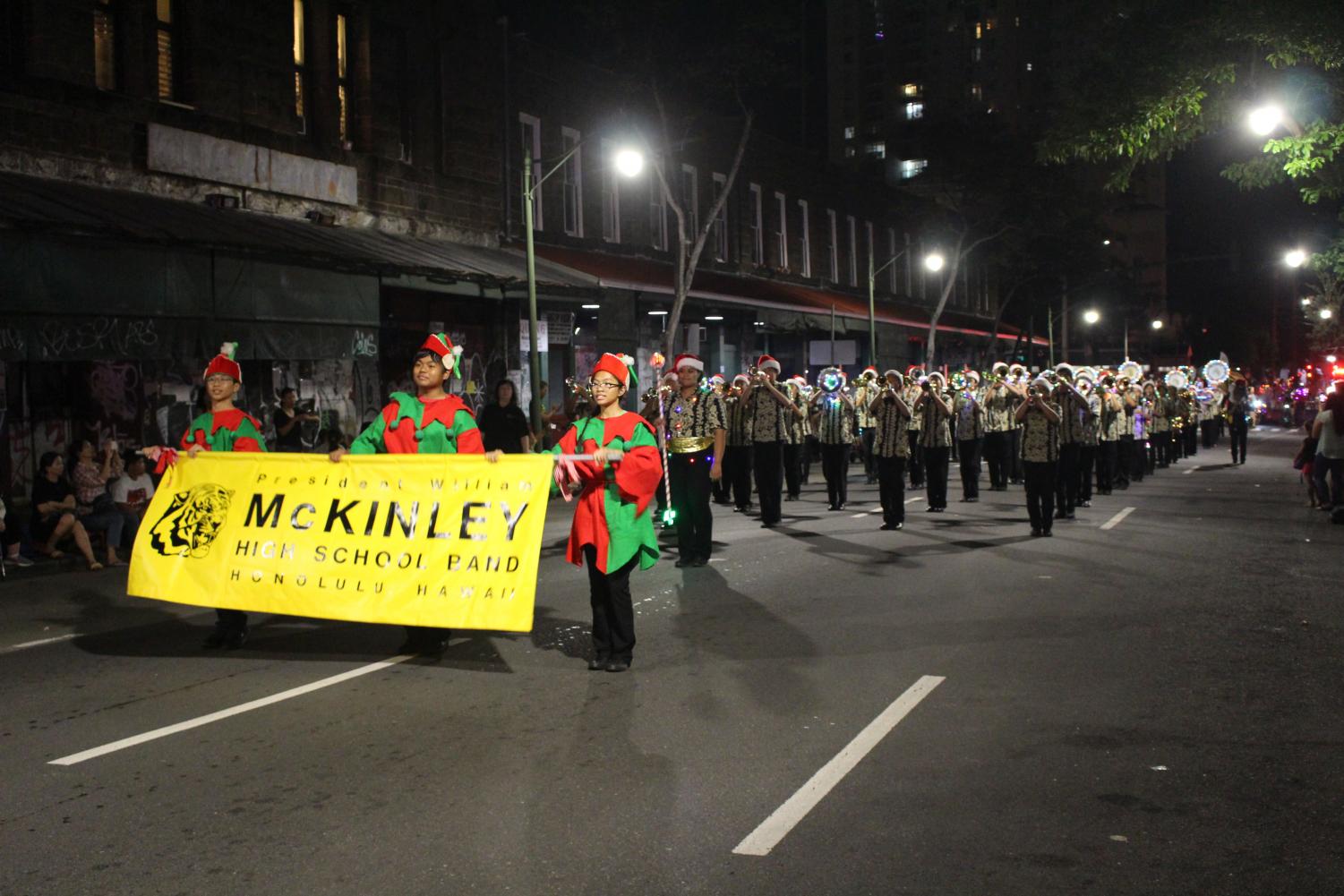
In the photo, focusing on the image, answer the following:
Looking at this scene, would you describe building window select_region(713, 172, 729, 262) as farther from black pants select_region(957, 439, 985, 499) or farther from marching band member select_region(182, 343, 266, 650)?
marching band member select_region(182, 343, 266, 650)

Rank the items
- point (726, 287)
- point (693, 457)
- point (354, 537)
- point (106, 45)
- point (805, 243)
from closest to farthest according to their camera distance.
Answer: point (354, 537) < point (693, 457) < point (106, 45) < point (726, 287) < point (805, 243)

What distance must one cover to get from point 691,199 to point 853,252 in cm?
1440

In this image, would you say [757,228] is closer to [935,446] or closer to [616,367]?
[935,446]

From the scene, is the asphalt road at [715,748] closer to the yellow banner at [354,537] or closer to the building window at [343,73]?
the yellow banner at [354,537]

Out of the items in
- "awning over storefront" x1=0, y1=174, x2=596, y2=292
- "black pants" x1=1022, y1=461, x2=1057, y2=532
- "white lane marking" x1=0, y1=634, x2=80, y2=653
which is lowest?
"white lane marking" x1=0, y1=634, x2=80, y2=653

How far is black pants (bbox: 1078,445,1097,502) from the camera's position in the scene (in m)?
19.3

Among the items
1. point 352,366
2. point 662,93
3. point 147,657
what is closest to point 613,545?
point 147,657

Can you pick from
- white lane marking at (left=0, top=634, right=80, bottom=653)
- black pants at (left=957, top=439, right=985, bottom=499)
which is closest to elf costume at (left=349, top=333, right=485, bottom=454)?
white lane marking at (left=0, top=634, right=80, bottom=653)

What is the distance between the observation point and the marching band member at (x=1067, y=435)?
57.1 feet

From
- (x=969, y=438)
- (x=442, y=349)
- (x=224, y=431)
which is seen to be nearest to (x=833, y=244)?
(x=969, y=438)

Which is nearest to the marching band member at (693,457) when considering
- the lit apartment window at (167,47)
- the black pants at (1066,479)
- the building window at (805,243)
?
the black pants at (1066,479)

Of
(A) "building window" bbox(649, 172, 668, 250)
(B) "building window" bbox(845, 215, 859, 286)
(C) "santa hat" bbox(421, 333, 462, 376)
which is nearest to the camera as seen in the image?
(C) "santa hat" bbox(421, 333, 462, 376)

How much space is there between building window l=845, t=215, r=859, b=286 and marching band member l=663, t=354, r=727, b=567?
36567 mm

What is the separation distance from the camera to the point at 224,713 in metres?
7.18
